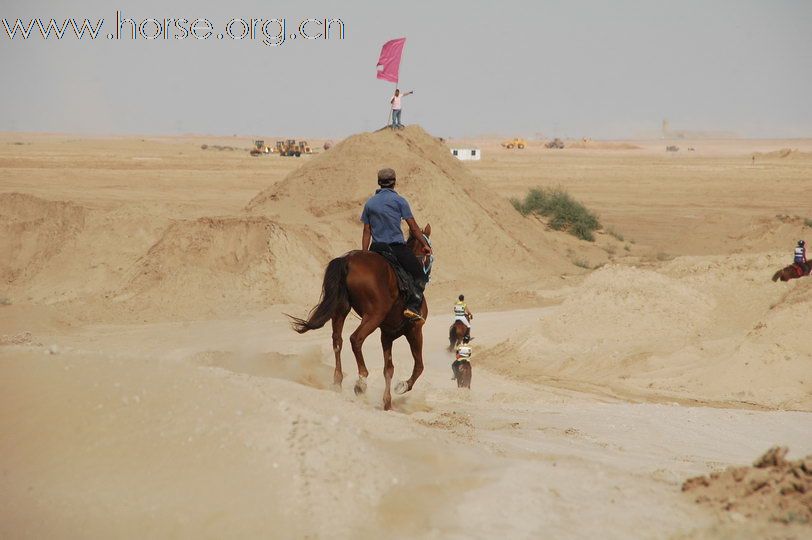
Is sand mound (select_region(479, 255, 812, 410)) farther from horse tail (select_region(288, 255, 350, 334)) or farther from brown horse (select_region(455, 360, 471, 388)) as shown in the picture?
horse tail (select_region(288, 255, 350, 334))

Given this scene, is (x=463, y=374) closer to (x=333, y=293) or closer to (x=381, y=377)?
(x=381, y=377)

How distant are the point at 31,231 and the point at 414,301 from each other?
16.5m

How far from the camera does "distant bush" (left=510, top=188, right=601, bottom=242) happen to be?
116 feet

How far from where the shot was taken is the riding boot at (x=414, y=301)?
11688 millimetres

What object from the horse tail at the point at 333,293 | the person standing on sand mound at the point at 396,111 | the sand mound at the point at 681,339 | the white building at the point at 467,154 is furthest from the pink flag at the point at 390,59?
the white building at the point at 467,154

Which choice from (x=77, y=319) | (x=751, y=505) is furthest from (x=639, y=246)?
(x=751, y=505)

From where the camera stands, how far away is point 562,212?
35.9 m

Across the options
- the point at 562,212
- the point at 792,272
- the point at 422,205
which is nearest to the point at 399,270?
the point at 792,272

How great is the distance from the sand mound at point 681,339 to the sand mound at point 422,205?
20.8ft

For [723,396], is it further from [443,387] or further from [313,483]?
[313,483]

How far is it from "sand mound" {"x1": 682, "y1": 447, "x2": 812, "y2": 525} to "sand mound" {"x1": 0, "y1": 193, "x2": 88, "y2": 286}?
66.3 ft

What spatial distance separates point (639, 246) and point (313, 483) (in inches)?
1177

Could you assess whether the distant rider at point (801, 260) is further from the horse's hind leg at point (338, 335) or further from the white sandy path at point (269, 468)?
the horse's hind leg at point (338, 335)

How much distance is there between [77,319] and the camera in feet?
68.4
